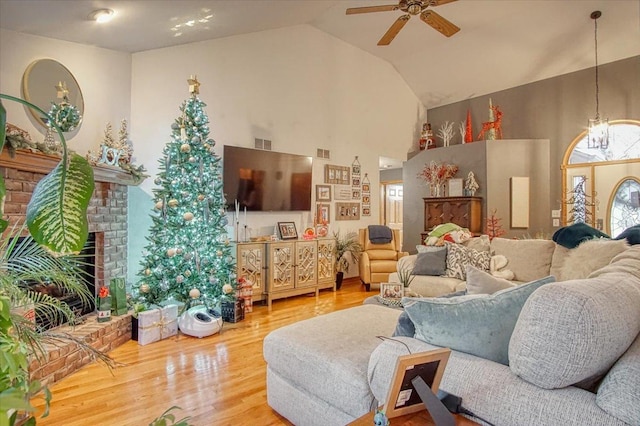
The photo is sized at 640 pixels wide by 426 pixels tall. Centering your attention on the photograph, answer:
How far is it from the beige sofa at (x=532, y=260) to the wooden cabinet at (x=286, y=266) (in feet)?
4.45

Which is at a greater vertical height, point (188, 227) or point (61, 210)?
point (61, 210)

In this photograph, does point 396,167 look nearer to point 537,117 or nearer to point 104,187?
point 537,117

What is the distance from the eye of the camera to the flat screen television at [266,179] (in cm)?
491

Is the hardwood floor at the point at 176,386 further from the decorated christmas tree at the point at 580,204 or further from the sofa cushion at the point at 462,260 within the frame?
the decorated christmas tree at the point at 580,204

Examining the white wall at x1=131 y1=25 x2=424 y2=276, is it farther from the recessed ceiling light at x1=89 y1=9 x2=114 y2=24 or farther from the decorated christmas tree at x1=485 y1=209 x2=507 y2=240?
the decorated christmas tree at x1=485 y1=209 x2=507 y2=240

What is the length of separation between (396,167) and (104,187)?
6392 mm

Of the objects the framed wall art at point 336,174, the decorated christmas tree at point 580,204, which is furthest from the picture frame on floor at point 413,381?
the decorated christmas tree at point 580,204

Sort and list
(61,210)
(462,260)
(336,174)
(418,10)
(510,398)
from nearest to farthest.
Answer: (61,210) < (510,398) < (418,10) < (462,260) < (336,174)

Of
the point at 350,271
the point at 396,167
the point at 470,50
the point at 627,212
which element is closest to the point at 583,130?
the point at 627,212

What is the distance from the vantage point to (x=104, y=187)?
3.67 m

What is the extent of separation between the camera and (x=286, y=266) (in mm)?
5055

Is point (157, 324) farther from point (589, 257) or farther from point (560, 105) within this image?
point (560, 105)

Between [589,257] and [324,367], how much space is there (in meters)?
2.70

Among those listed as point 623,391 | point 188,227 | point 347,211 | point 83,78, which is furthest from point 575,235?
point 83,78
